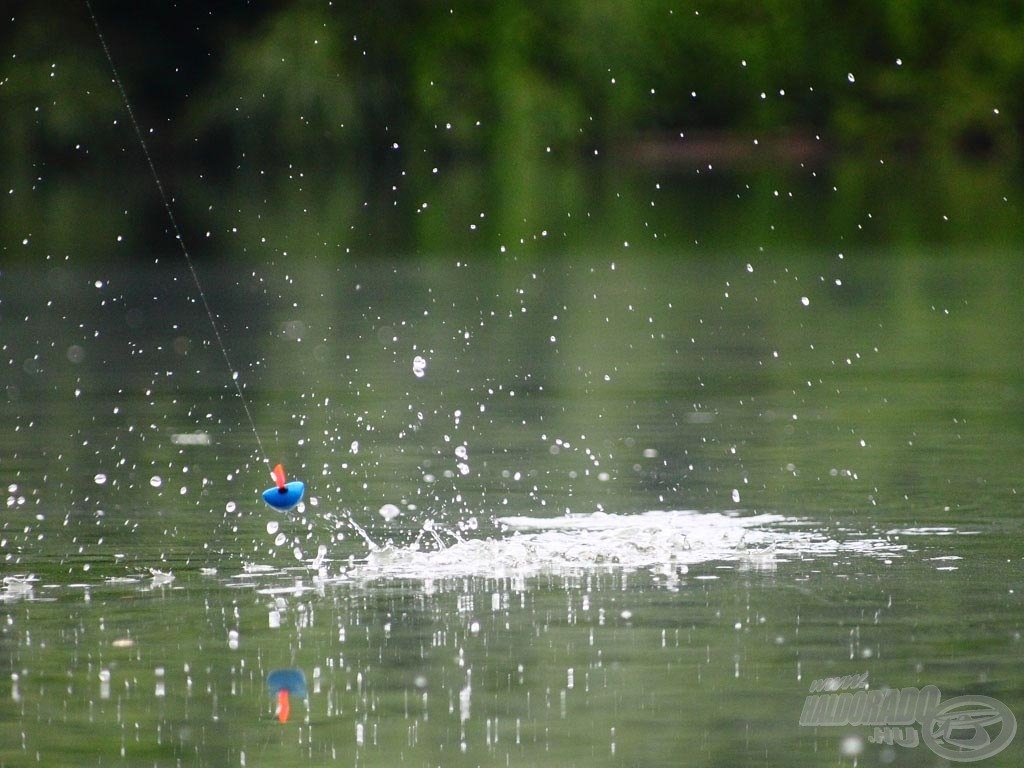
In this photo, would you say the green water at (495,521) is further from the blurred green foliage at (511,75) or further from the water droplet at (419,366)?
the blurred green foliage at (511,75)

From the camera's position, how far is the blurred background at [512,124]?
37625mm

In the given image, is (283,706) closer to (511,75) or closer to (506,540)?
(506,540)

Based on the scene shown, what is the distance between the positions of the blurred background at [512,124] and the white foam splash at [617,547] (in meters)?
21.0

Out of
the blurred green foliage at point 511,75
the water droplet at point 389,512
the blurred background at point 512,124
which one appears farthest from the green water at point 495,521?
the blurred green foliage at point 511,75

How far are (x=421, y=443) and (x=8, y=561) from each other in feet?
12.5

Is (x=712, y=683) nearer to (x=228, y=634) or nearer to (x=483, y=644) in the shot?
(x=483, y=644)

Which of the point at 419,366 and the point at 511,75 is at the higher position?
the point at 511,75

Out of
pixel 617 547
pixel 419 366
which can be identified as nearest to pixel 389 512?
pixel 617 547

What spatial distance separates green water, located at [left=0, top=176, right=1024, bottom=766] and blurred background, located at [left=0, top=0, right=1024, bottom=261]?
498 inches

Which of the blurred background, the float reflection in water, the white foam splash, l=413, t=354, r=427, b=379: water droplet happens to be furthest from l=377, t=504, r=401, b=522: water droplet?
the blurred background

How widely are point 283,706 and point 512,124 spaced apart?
4964 centimetres

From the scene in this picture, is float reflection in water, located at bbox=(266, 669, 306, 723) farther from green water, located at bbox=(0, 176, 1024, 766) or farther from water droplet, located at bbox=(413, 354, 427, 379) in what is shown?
water droplet, located at bbox=(413, 354, 427, 379)

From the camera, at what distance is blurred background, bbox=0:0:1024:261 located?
123 ft

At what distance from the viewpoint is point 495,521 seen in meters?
10.3
